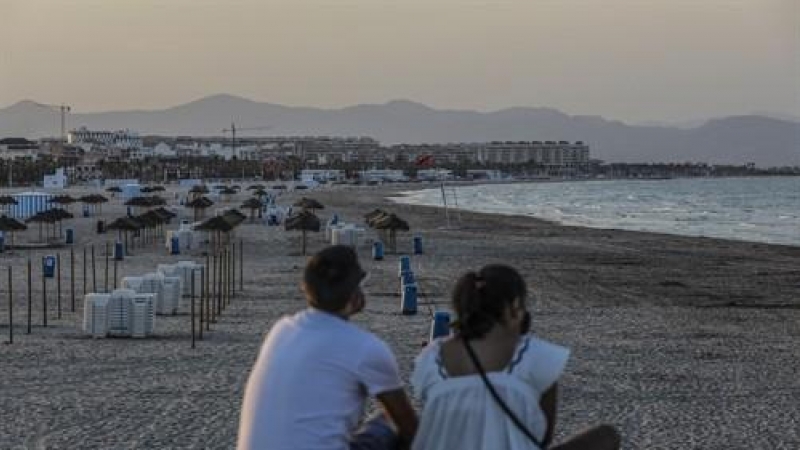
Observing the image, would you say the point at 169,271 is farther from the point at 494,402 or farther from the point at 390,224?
the point at 494,402

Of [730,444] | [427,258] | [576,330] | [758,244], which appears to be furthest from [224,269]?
[758,244]

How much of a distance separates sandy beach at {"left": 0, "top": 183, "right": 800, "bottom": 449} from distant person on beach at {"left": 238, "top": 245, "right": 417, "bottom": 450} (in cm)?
537

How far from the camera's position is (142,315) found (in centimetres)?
1521

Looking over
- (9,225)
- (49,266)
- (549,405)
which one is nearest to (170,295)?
(49,266)

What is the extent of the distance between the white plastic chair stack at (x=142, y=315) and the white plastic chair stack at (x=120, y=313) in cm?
6

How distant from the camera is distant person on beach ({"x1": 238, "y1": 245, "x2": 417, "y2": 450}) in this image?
3.82m

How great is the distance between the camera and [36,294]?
2100 cm

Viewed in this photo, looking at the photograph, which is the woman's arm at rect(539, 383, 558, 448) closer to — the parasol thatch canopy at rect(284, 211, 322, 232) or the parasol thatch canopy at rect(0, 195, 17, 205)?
the parasol thatch canopy at rect(284, 211, 322, 232)

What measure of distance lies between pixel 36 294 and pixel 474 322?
18.4m

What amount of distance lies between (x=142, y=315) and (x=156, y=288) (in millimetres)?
2395

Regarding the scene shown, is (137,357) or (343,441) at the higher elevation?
(343,441)

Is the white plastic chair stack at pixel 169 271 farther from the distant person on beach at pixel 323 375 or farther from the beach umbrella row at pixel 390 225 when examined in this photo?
the distant person on beach at pixel 323 375

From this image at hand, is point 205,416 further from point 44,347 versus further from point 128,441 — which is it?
point 44,347

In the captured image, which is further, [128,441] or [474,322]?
[128,441]
